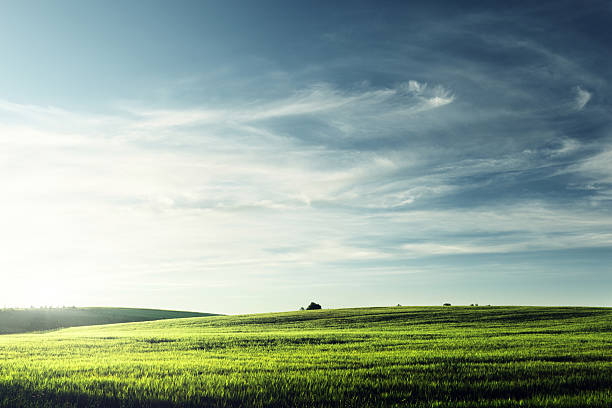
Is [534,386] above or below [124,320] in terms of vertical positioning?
above

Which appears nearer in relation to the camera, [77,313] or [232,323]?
[232,323]

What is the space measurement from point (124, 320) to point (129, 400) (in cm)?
10379

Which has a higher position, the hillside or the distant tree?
the distant tree

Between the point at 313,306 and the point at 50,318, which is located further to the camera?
the point at 50,318

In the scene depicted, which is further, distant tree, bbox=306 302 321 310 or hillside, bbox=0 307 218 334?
distant tree, bbox=306 302 321 310

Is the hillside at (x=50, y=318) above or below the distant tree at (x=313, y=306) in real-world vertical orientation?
below

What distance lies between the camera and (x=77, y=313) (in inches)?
3925

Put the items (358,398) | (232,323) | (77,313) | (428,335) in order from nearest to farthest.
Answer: (358,398), (428,335), (232,323), (77,313)

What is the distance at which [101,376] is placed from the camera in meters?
12.1

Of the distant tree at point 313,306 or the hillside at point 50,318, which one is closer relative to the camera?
the hillside at point 50,318

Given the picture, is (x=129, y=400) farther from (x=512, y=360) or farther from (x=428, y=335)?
(x=428, y=335)

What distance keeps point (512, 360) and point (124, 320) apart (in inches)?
4062

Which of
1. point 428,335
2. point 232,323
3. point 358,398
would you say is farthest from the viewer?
point 232,323

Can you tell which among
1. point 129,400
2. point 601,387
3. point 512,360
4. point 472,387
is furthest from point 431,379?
point 129,400
